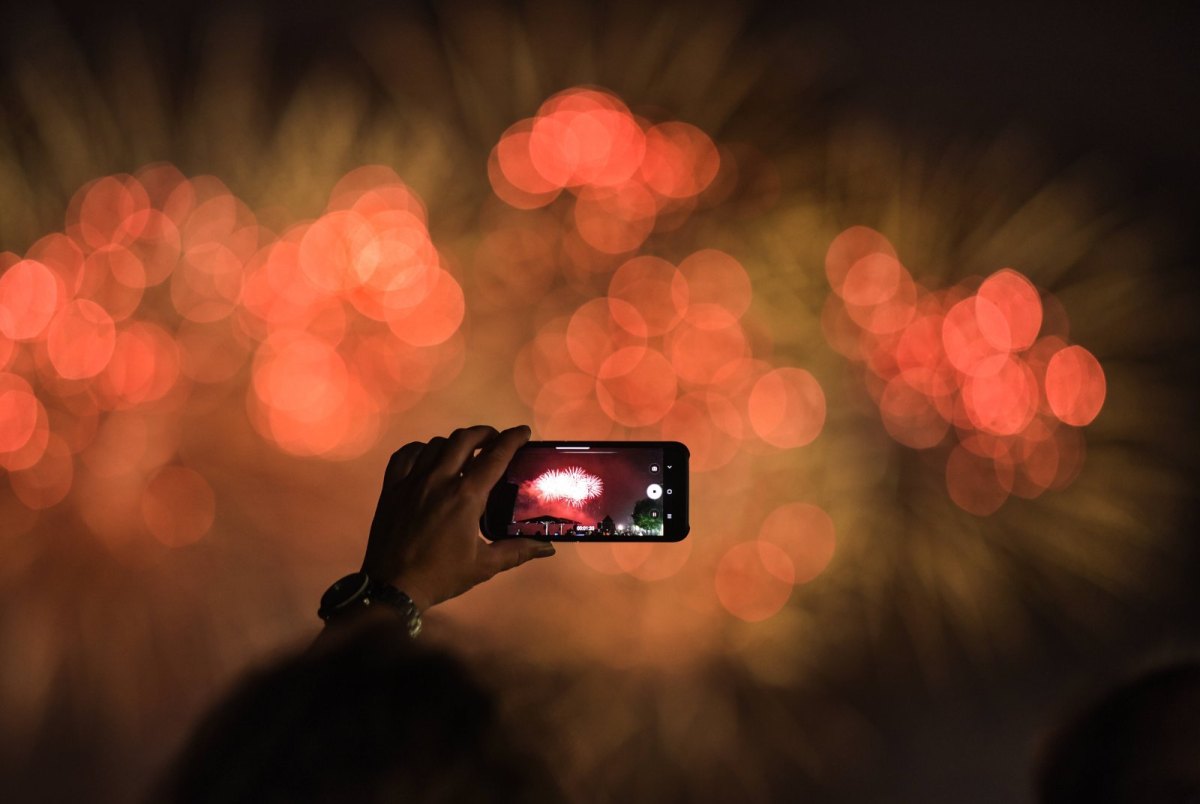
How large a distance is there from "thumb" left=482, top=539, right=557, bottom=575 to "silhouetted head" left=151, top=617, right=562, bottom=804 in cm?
28

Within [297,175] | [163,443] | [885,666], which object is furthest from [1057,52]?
[163,443]

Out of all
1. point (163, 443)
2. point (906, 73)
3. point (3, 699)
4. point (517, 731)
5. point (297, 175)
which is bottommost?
point (3, 699)

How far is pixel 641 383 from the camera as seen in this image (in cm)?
88

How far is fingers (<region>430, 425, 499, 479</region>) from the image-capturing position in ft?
1.98

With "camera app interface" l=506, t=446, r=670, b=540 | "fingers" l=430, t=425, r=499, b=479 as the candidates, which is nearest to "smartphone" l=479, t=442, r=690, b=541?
"camera app interface" l=506, t=446, r=670, b=540

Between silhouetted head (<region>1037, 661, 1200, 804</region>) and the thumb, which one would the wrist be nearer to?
the thumb

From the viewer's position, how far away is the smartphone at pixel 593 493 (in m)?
0.73

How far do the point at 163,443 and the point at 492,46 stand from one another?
0.63m

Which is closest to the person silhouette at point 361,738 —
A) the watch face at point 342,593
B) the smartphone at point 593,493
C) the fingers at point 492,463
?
the watch face at point 342,593

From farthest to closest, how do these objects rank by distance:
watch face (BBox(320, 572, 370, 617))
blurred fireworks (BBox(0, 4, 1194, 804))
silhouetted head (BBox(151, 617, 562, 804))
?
blurred fireworks (BBox(0, 4, 1194, 804)), watch face (BBox(320, 572, 370, 617)), silhouetted head (BBox(151, 617, 562, 804))

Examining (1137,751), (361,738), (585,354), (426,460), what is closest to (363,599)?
(426,460)

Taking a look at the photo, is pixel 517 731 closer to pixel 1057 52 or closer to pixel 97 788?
pixel 97 788

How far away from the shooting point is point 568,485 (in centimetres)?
74

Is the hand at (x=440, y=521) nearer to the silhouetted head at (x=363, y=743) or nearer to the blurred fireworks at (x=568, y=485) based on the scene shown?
the blurred fireworks at (x=568, y=485)
